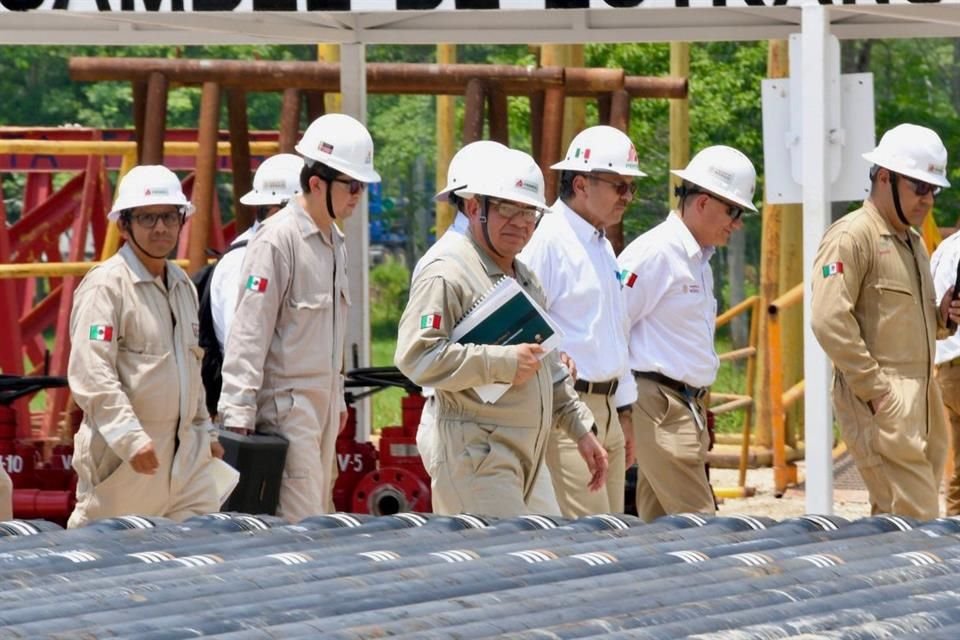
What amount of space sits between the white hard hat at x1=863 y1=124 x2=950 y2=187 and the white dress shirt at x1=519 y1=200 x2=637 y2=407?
1.38m

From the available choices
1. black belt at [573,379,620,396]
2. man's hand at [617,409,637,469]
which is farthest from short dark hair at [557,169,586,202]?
man's hand at [617,409,637,469]

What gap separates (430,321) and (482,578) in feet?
10.8

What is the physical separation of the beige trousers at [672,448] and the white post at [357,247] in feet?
8.47

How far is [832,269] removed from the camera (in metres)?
8.62

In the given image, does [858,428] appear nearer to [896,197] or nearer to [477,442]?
[896,197]

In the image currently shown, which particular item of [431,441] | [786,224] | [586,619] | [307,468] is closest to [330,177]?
[307,468]

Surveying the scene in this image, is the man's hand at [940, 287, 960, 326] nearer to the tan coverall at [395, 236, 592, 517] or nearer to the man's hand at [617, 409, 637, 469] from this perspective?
the man's hand at [617, 409, 637, 469]

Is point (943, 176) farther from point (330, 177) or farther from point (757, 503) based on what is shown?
point (757, 503)

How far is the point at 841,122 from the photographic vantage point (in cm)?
921

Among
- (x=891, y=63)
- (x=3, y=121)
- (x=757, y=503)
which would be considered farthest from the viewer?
(x=3, y=121)

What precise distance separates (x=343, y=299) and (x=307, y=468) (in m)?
0.72

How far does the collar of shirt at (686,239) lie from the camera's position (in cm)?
873

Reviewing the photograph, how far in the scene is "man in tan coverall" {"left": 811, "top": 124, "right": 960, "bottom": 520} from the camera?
28.2 ft

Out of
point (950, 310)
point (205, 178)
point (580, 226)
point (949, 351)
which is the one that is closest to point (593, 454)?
point (580, 226)
